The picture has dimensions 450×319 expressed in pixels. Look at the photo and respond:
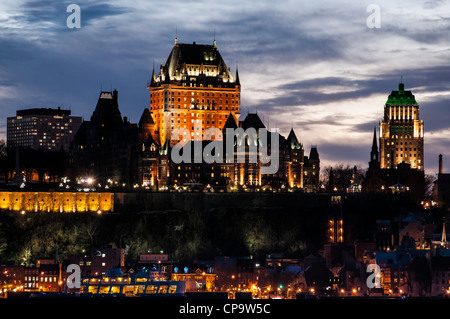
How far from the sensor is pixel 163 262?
17350cm

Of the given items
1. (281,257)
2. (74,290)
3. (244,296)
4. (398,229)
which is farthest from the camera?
(398,229)

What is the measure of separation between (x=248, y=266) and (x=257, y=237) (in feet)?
83.4

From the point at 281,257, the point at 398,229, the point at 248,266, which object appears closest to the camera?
the point at 248,266

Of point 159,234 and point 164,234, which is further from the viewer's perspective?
point 159,234

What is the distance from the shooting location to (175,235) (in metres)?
192

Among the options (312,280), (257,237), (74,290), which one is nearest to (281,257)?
(257,237)

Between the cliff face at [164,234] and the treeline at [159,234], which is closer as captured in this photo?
the treeline at [159,234]

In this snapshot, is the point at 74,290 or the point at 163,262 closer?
the point at 74,290

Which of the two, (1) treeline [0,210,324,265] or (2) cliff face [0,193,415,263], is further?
(2) cliff face [0,193,415,263]

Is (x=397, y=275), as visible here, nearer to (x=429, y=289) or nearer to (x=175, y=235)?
(x=429, y=289)
